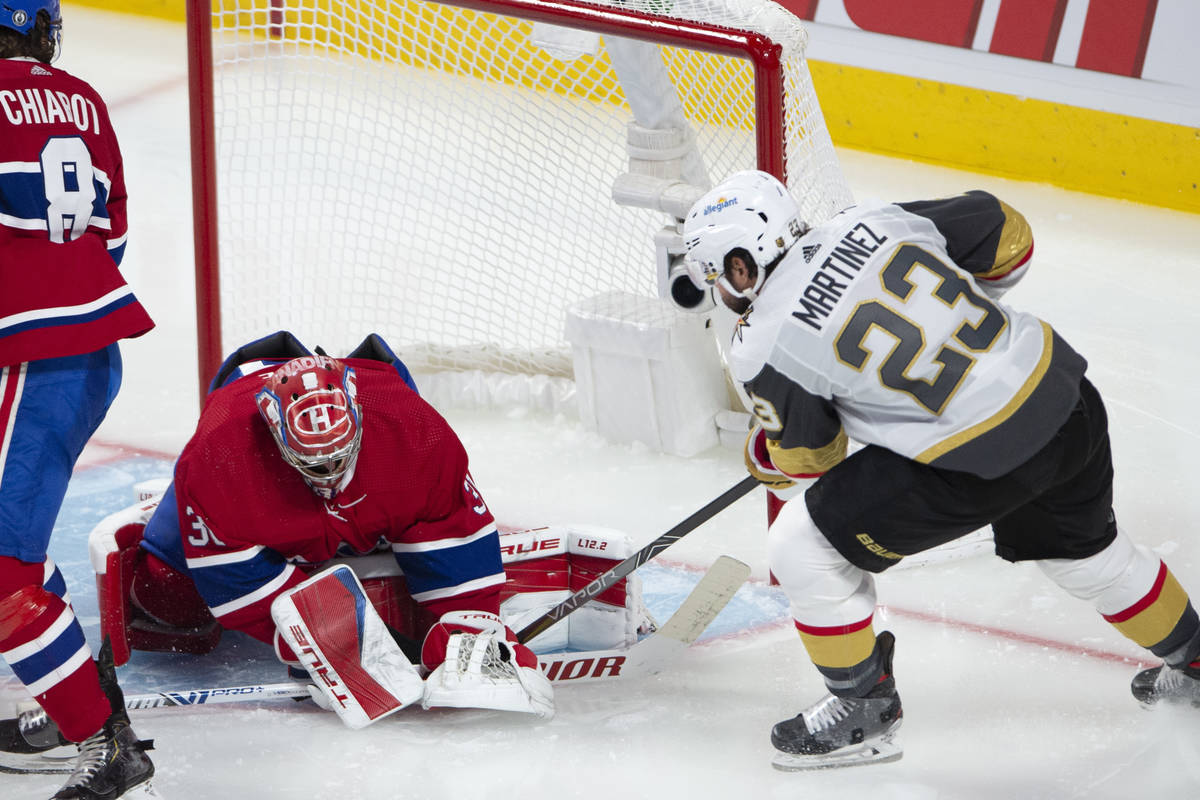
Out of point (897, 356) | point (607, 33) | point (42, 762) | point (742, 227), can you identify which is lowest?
point (42, 762)

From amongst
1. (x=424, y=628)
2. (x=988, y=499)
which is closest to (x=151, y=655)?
(x=424, y=628)

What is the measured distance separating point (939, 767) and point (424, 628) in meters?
0.94

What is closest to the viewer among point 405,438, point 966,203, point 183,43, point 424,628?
→ point 966,203

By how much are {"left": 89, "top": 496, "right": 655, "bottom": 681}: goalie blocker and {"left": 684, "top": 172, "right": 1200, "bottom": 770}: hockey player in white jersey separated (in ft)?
1.49

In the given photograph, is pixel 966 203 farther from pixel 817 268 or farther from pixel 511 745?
pixel 511 745

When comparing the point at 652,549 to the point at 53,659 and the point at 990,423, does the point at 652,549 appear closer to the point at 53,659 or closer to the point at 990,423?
the point at 990,423

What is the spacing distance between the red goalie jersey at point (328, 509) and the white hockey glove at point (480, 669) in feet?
0.20

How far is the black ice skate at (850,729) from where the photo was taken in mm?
2504

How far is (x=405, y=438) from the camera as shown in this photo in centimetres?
262

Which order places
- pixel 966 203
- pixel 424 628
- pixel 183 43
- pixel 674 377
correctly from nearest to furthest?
pixel 966 203 < pixel 424 628 < pixel 674 377 < pixel 183 43

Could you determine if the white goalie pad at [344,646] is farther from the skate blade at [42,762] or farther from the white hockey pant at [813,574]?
the white hockey pant at [813,574]

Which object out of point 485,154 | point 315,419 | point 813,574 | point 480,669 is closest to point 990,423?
point 813,574

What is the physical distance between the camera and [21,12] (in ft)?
7.59

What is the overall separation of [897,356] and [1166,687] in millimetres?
878
